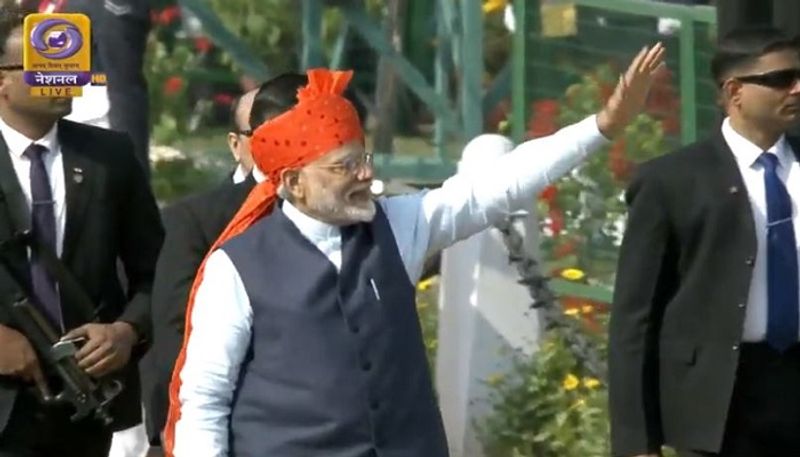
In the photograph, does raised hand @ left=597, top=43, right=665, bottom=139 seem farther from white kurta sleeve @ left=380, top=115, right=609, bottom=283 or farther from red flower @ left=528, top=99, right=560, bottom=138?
red flower @ left=528, top=99, right=560, bottom=138

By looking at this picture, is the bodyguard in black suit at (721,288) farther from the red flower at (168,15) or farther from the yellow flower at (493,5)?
the red flower at (168,15)

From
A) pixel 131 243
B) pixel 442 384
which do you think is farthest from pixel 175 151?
pixel 131 243

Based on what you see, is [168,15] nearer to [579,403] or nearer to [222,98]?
[222,98]

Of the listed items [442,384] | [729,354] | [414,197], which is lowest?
[442,384]

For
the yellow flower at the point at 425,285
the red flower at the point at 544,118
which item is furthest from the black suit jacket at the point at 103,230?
the yellow flower at the point at 425,285

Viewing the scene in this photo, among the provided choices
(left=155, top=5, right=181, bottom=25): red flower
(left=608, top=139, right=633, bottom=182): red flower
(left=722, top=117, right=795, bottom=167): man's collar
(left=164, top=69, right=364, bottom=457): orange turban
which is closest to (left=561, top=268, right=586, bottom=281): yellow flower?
(left=608, top=139, right=633, bottom=182): red flower

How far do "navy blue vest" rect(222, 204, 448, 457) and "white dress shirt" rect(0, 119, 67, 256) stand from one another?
1.14 meters

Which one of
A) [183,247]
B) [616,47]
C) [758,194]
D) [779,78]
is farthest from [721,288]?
[616,47]

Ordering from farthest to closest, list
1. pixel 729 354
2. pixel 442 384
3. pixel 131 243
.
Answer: pixel 442 384, pixel 131 243, pixel 729 354

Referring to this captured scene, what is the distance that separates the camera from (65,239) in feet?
21.0

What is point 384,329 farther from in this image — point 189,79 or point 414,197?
point 189,79

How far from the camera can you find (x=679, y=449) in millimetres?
6312

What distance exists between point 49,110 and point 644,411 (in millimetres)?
1681

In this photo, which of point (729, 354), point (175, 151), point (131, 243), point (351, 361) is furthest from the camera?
point (175, 151)
